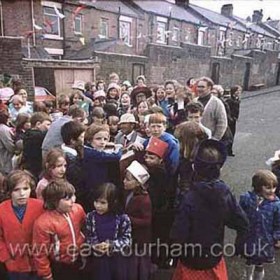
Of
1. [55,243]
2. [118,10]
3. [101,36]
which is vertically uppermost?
[118,10]

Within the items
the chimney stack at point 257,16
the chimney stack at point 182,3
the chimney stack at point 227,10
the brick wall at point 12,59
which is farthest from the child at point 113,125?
the chimney stack at point 257,16

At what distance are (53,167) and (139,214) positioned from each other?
86 centimetres

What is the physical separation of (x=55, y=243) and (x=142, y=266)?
29.1 inches

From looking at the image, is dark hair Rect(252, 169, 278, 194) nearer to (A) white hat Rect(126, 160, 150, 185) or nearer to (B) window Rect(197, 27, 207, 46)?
(A) white hat Rect(126, 160, 150, 185)

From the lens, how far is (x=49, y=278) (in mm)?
2383

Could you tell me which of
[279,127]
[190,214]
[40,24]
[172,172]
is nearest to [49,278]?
[190,214]

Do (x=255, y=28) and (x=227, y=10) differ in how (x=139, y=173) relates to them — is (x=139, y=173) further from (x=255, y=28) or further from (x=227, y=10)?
(x=255, y=28)

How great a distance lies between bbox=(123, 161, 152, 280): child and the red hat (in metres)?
0.30

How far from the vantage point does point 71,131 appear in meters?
3.14

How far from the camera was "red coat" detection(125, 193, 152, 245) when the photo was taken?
8.31 ft

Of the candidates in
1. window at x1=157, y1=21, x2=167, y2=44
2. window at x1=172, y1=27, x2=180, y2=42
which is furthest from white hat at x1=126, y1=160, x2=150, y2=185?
window at x1=172, y1=27, x2=180, y2=42

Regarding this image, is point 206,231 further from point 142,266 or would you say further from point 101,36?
point 101,36

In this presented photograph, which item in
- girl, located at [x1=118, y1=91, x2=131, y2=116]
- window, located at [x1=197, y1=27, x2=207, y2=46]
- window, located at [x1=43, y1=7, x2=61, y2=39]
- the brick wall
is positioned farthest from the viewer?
window, located at [x1=197, y1=27, x2=207, y2=46]

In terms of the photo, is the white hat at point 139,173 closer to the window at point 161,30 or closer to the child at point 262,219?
the child at point 262,219
